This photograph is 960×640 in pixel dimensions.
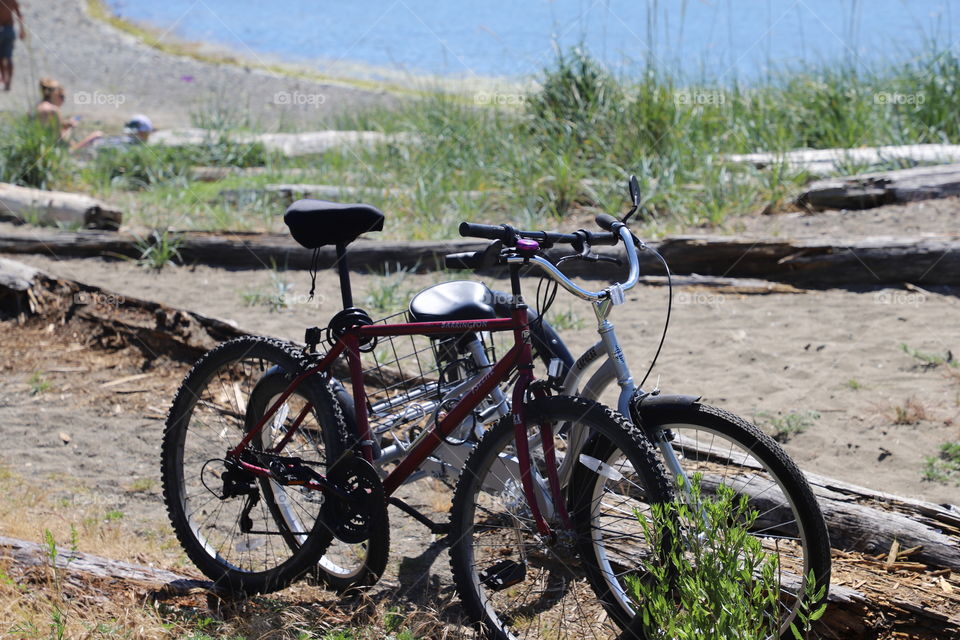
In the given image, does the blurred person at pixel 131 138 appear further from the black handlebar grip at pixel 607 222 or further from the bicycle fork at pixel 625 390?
the bicycle fork at pixel 625 390

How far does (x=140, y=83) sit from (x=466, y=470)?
17246 millimetres

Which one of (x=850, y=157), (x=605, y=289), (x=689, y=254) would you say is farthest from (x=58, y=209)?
(x=605, y=289)

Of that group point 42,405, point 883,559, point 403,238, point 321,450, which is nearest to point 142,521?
point 321,450

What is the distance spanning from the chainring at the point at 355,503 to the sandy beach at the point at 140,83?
9.75 meters

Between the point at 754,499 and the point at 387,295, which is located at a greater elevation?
the point at 387,295

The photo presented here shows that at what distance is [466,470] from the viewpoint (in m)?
2.78

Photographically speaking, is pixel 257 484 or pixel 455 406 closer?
pixel 455 406

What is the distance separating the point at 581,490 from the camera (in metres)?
2.74

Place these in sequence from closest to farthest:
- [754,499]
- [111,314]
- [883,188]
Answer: [754,499] < [111,314] < [883,188]

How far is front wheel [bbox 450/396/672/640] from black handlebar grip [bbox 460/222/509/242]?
0.46 meters

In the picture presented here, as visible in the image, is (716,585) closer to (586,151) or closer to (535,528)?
(535,528)

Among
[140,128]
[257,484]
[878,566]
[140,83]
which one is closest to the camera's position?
[878,566]

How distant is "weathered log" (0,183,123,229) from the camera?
769 cm

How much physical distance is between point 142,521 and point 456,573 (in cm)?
158
